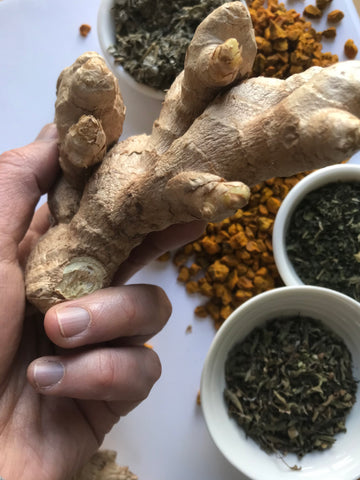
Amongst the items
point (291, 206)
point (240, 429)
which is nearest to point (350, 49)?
point (291, 206)

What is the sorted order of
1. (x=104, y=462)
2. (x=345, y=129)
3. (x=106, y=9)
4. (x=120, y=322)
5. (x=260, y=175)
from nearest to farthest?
(x=345, y=129) < (x=260, y=175) < (x=120, y=322) < (x=104, y=462) < (x=106, y=9)

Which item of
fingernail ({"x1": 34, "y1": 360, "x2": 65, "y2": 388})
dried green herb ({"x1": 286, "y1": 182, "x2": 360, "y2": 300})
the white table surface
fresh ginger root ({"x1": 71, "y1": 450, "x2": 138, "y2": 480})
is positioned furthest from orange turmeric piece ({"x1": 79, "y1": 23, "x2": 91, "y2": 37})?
fresh ginger root ({"x1": 71, "y1": 450, "x2": 138, "y2": 480})

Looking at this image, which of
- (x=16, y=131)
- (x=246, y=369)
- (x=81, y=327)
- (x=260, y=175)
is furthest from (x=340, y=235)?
(x=16, y=131)

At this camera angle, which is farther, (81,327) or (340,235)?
(340,235)

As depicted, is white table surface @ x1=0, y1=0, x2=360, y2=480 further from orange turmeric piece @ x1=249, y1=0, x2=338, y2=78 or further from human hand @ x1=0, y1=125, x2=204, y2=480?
human hand @ x1=0, y1=125, x2=204, y2=480

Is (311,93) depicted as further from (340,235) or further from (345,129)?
(340,235)
